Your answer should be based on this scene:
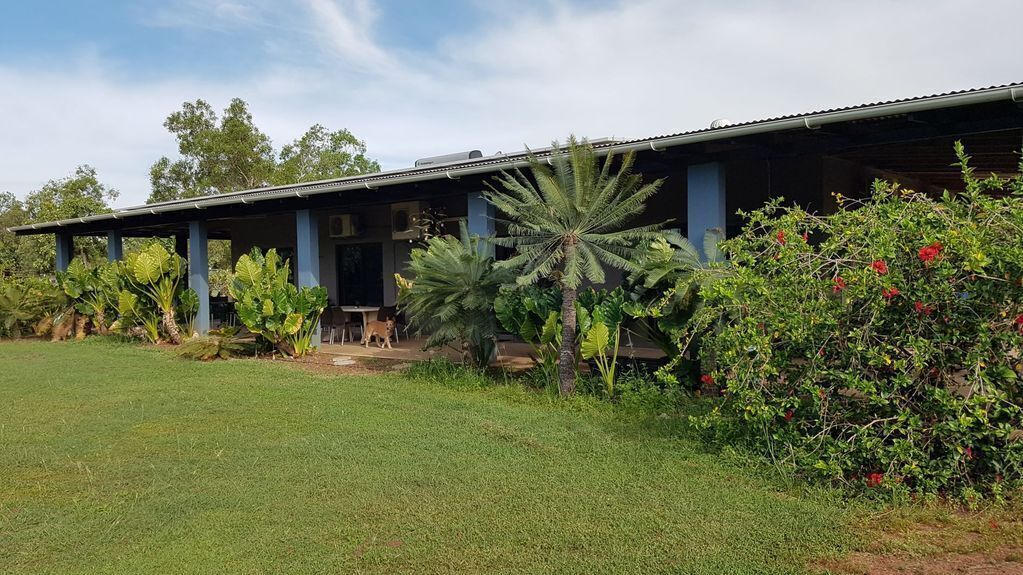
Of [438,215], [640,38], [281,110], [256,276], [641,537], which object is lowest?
[641,537]

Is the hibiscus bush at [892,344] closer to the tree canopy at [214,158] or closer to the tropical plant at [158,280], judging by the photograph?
the tropical plant at [158,280]

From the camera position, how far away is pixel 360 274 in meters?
15.3

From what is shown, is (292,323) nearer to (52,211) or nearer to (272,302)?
(272,302)

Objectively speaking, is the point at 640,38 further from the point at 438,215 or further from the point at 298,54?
the point at 298,54

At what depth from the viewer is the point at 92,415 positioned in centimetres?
707

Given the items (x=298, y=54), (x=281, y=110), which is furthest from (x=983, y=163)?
(x=281, y=110)

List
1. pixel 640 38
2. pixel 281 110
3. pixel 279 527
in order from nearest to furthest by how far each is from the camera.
Answer: 1. pixel 279 527
2. pixel 640 38
3. pixel 281 110

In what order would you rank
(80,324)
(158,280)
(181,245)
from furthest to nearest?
1. (181,245)
2. (80,324)
3. (158,280)

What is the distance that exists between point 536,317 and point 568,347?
62 centimetres

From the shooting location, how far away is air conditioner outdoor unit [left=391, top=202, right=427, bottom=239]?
44.4 feet

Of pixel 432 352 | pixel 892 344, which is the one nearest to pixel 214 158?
→ pixel 432 352

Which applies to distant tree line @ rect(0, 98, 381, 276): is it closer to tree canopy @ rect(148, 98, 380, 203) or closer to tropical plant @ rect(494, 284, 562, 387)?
tree canopy @ rect(148, 98, 380, 203)

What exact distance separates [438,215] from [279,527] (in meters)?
9.57

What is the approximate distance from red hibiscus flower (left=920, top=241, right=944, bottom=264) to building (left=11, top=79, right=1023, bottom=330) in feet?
7.53
